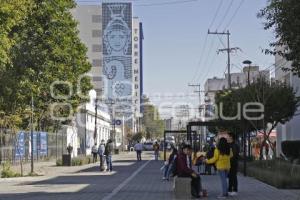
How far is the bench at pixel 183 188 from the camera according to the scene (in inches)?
709

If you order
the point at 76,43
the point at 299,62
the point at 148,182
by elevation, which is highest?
the point at 76,43

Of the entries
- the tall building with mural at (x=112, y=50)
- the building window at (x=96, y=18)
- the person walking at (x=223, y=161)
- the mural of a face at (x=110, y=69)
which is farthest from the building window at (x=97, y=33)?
the person walking at (x=223, y=161)

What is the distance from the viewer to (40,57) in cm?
4531

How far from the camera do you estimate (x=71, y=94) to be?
52.0 meters

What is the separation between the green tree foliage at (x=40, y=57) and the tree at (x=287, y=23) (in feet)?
89.4

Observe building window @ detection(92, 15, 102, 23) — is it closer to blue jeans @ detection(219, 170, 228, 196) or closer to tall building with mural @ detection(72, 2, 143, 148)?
tall building with mural @ detection(72, 2, 143, 148)

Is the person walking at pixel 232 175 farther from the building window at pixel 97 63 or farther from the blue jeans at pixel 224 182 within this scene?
the building window at pixel 97 63

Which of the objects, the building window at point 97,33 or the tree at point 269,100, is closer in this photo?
the tree at point 269,100

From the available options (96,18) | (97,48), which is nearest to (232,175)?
(97,48)

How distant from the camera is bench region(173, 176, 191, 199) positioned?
18016 mm

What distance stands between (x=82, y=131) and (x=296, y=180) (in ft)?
209

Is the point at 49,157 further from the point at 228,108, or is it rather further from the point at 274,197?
the point at 274,197

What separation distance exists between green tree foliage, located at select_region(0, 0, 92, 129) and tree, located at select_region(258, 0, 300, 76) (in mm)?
27250

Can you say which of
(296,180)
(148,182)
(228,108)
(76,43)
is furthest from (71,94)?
(296,180)
